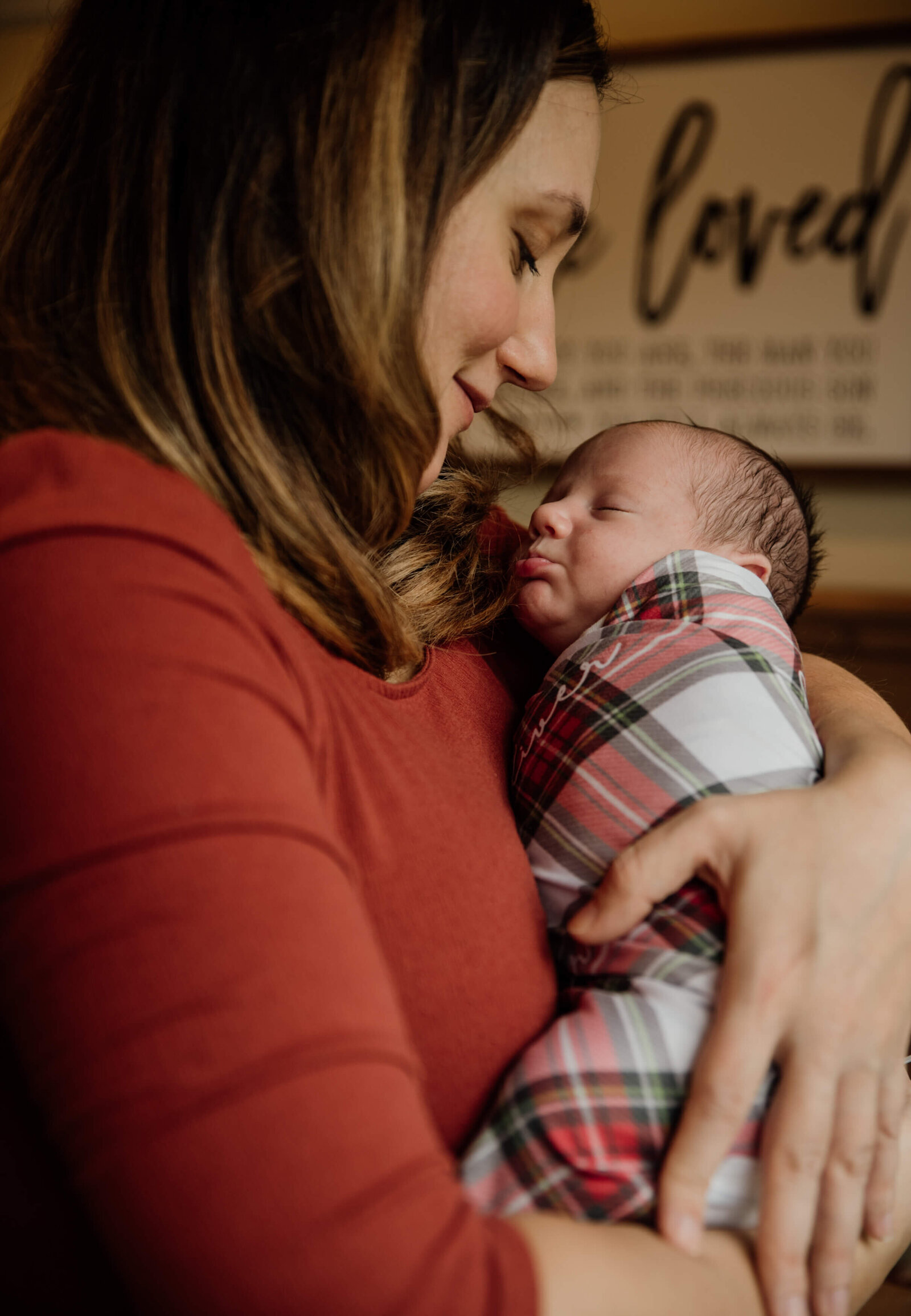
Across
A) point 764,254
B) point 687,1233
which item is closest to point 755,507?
point 687,1233

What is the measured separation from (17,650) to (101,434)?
0.20 meters

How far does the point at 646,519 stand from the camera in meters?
1.08

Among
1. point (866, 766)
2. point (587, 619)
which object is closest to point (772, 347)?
point (587, 619)

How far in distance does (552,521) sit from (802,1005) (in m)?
0.57

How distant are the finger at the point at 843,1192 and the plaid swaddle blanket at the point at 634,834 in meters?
0.05

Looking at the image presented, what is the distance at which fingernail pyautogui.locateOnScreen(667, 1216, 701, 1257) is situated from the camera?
2.05 ft

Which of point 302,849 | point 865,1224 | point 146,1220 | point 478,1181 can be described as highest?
point 302,849

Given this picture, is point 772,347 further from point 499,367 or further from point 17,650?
point 17,650

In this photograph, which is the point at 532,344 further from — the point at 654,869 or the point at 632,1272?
the point at 632,1272

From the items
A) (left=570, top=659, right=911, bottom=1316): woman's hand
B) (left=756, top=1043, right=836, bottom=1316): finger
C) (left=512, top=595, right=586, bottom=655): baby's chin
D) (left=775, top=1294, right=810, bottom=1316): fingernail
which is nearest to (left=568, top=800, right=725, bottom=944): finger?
(left=570, top=659, right=911, bottom=1316): woman's hand

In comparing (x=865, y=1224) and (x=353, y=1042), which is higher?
(x=353, y=1042)

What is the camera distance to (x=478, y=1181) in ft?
2.15

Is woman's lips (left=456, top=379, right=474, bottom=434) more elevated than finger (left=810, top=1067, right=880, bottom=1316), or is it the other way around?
woman's lips (left=456, top=379, right=474, bottom=434)

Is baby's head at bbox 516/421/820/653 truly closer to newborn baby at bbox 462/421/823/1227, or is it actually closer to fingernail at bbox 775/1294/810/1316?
newborn baby at bbox 462/421/823/1227
